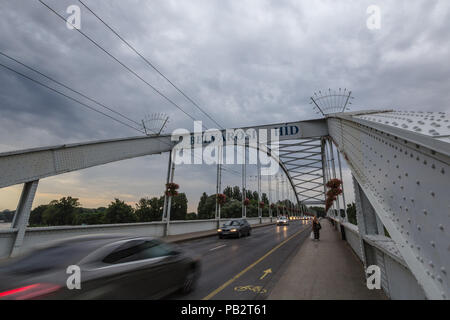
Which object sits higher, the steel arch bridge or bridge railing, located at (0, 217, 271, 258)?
the steel arch bridge

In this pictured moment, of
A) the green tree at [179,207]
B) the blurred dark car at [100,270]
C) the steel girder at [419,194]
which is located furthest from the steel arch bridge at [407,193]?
the green tree at [179,207]

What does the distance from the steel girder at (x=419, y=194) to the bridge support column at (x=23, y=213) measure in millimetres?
12060

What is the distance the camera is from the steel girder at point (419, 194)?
1.76m

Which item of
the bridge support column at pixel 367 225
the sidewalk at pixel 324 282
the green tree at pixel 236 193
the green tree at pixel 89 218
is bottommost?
the green tree at pixel 89 218

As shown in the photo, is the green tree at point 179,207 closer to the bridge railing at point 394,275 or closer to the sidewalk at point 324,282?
the sidewalk at point 324,282

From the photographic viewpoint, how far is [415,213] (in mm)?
2174

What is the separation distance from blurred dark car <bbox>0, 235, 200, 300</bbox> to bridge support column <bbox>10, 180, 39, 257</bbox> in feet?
25.1

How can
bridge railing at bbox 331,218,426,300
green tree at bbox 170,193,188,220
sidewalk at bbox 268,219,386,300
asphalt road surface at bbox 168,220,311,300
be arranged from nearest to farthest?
bridge railing at bbox 331,218,426,300 → sidewalk at bbox 268,219,386,300 → asphalt road surface at bbox 168,220,311,300 → green tree at bbox 170,193,188,220

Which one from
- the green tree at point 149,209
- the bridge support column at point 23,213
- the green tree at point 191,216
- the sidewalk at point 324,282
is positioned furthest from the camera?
the green tree at point 191,216

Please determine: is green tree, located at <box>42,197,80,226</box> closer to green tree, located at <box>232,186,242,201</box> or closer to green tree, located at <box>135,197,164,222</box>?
green tree, located at <box>135,197,164,222</box>

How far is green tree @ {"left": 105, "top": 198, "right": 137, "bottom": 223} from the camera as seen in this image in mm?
79688

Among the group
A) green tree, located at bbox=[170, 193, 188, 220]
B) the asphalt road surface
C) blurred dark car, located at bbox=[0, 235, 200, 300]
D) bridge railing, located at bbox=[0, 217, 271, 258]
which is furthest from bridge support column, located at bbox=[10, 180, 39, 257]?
green tree, located at bbox=[170, 193, 188, 220]

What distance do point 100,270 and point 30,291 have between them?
2.68 feet
